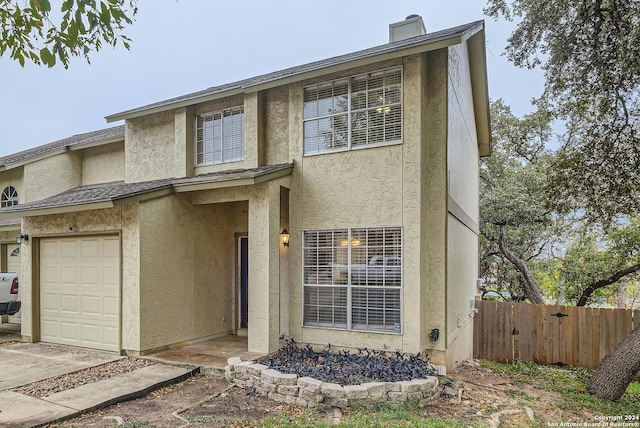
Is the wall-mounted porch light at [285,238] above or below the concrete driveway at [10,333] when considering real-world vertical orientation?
above

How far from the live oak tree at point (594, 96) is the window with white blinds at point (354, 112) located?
4.21 m

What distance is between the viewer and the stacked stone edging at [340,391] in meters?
Answer: 5.66

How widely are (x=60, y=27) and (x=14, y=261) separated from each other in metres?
9.72

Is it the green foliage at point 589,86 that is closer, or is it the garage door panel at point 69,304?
the green foliage at point 589,86

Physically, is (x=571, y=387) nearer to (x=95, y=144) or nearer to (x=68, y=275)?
(x=68, y=275)

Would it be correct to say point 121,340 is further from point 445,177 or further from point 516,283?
point 516,283

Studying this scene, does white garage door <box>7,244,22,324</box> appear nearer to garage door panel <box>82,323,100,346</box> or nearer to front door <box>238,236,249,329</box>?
garage door panel <box>82,323,100,346</box>

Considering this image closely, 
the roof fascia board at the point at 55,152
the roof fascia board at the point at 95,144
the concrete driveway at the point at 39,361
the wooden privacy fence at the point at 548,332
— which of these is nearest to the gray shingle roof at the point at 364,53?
the roof fascia board at the point at 95,144

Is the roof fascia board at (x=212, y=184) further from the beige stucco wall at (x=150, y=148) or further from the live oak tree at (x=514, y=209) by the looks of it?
the live oak tree at (x=514, y=209)

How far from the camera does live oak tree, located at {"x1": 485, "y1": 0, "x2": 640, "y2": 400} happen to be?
327 inches

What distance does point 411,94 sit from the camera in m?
7.57

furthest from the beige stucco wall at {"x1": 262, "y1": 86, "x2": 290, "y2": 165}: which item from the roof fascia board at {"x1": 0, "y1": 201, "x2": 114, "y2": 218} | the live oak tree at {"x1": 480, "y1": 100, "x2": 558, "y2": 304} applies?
the live oak tree at {"x1": 480, "y1": 100, "x2": 558, "y2": 304}

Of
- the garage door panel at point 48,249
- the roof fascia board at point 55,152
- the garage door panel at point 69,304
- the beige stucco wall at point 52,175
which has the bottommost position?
the garage door panel at point 69,304

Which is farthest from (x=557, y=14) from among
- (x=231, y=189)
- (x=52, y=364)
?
(x=52, y=364)
